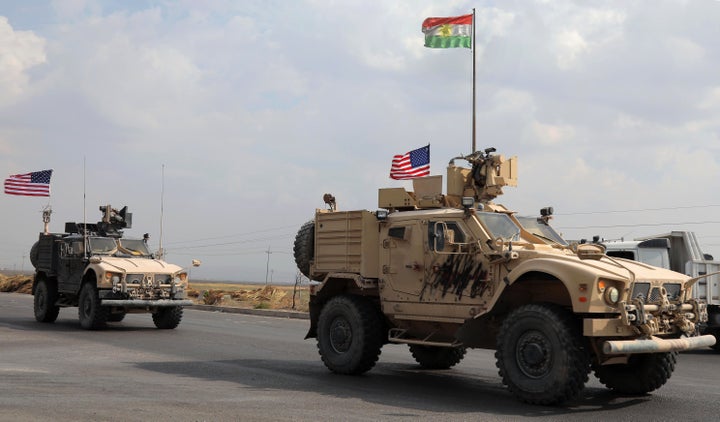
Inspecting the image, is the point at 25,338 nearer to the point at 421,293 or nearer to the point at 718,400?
the point at 421,293

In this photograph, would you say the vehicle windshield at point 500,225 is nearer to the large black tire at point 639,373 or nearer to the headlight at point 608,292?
the headlight at point 608,292

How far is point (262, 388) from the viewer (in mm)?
10312

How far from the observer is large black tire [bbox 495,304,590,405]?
882cm

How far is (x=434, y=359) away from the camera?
12.9 meters

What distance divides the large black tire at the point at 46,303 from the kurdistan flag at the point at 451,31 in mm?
14273

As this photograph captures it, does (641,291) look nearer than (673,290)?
Yes

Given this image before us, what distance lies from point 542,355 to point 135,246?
46.9 feet

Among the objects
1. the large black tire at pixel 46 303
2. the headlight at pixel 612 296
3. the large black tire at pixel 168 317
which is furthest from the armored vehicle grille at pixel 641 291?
the large black tire at pixel 46 303

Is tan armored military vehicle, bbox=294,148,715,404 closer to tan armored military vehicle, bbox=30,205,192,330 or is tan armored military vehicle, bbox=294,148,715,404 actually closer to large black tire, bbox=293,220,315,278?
large black tire, bbox=293,220,315,278

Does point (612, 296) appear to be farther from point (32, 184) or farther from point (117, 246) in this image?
point (32, 184)

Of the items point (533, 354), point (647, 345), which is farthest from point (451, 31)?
point (647, 345)

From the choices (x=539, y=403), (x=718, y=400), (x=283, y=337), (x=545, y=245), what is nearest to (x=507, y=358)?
(x=539, y=403)

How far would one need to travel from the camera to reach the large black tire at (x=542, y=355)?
8.82 meters

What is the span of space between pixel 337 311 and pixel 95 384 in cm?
343
